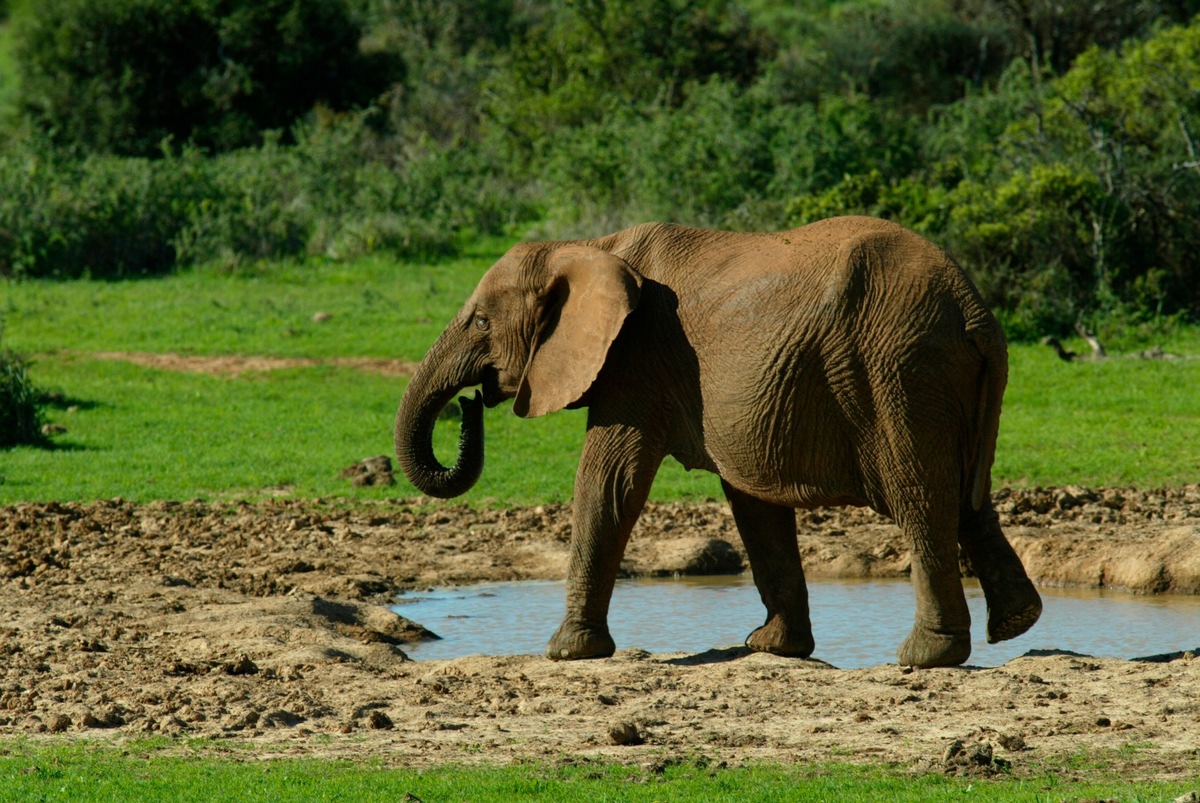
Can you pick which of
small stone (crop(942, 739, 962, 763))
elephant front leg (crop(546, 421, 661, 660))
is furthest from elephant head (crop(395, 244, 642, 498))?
small stone (crop(942, 739, 962, 763))

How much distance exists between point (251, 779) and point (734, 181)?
1722cm

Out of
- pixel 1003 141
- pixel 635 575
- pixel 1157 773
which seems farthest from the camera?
pixel 1003 141

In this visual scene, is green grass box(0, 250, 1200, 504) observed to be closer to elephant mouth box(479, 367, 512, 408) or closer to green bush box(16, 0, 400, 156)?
elephant mouth box(479, 367, 512, 408)

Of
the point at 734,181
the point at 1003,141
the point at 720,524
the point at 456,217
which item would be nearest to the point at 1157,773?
the point at 720,524

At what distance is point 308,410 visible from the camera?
1716 centimetres

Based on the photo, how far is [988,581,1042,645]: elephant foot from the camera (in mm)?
8328

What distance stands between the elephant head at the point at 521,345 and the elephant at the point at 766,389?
11mm

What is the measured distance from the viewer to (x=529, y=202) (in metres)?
28.2

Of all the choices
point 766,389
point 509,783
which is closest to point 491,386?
point 766,389

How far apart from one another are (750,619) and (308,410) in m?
7.87

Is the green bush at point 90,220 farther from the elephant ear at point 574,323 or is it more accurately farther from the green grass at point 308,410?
the elephant ear at point 574,323

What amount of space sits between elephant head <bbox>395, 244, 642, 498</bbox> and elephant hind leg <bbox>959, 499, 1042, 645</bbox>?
1966mm

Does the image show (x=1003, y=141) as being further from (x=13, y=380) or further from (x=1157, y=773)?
(x=1157, y=773)

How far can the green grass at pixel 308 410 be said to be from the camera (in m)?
14.1
